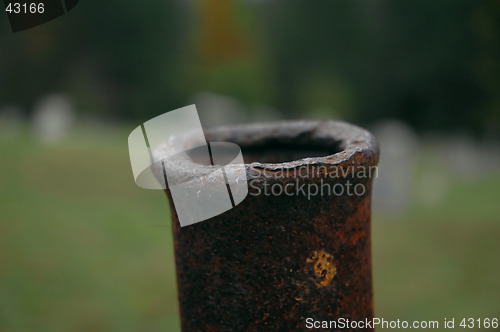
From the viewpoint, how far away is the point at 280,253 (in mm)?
1615

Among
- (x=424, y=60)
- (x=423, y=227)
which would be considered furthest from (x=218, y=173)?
(x=424, y=60)

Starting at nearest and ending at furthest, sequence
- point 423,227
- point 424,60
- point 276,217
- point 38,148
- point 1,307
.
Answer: point 276,217
point 1,307
point 423,227
point 38,148
point 424,60

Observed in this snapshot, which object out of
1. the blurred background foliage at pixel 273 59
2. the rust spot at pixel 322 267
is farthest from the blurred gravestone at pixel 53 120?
the rust spot at pixel 322 267

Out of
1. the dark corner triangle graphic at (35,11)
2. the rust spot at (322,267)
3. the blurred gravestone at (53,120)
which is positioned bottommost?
the blurred gravestone at (53,120)

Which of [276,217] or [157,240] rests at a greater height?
Answer: [276,217]

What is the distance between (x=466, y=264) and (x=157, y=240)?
11.3 feet

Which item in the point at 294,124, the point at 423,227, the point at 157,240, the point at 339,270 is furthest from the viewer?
the point at 423,227

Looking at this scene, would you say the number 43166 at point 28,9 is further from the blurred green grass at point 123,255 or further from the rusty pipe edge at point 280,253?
the rusty pipe edge at point 280,253

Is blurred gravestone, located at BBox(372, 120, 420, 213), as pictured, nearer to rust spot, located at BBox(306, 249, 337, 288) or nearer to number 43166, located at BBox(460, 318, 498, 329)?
number 43166, located at BBox(460, 318, 498, 329)

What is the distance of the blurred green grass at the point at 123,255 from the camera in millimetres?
4664

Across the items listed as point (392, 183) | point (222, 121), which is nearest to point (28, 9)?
point (392, 183)

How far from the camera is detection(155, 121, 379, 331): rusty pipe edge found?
159 centimetres

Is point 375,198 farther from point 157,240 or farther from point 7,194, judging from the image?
point 7,194

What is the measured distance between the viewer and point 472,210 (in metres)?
7.59
